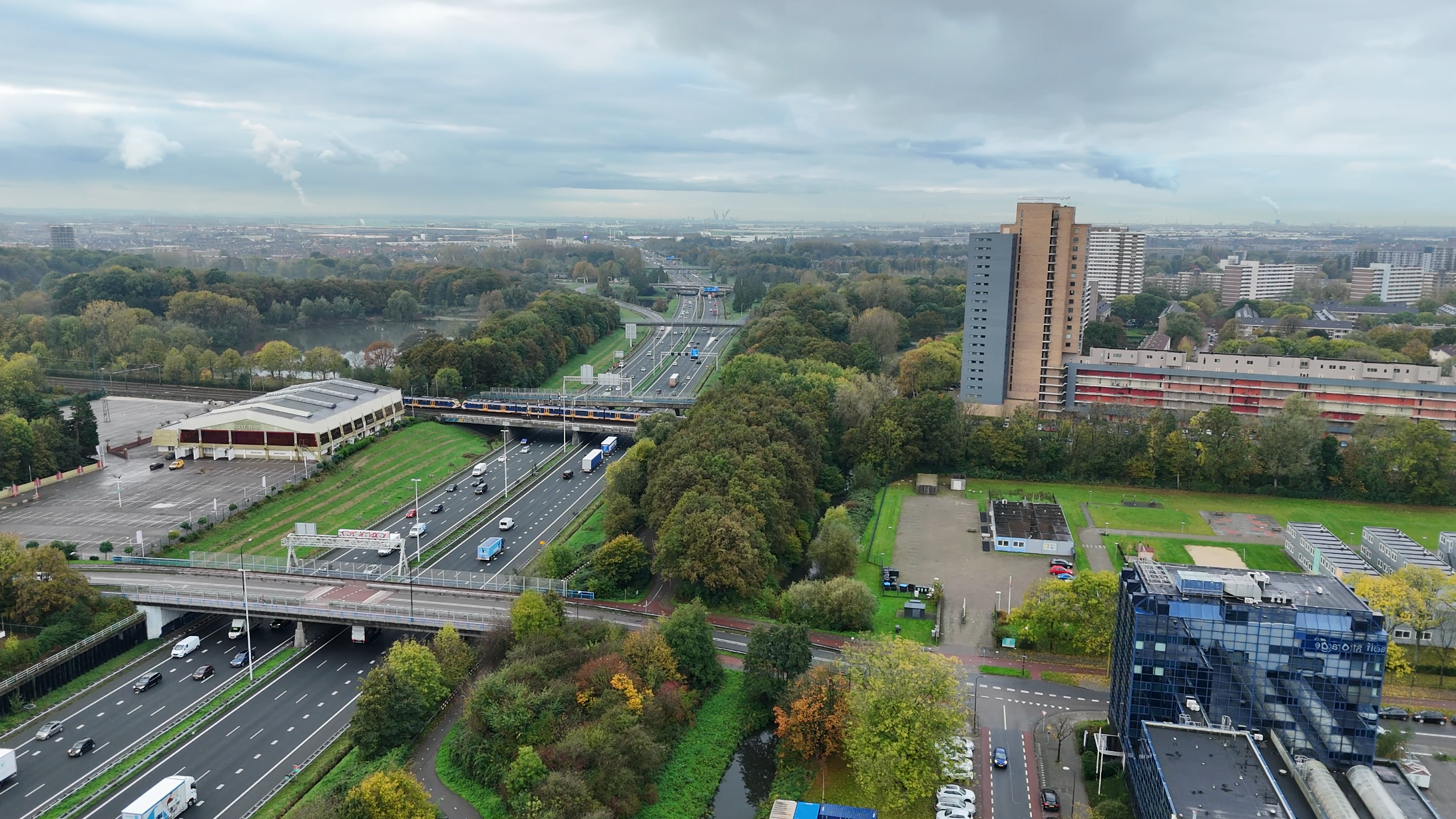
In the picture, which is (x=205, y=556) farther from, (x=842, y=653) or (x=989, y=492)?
(x=989, y=492)

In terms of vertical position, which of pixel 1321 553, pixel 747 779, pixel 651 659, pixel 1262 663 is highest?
pixel 1262 663

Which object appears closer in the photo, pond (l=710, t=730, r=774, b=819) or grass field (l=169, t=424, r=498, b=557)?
pond (l=710, t=730, r=774, b=819)

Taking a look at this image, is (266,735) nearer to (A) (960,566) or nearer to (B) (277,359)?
(A) (960,566)

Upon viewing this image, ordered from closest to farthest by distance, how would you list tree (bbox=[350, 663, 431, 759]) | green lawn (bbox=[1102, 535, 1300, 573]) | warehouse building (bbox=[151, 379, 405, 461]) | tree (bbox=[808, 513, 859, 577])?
tree (bbox=[350, 663, 431, 759]), tree (bbox=[808, 513, 859, 577]), green lawn (bbox=[1102, 535, 1300, 573]), warehouse building (bbox=[151, 379, 405, 461])

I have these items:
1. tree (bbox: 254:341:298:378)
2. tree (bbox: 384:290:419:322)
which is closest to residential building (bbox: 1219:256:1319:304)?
tree (bbox: 384:290:419:322)

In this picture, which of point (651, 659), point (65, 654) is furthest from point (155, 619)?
point (651, 659)

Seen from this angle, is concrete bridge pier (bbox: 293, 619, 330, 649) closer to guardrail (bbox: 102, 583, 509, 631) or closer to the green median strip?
the green median strip
